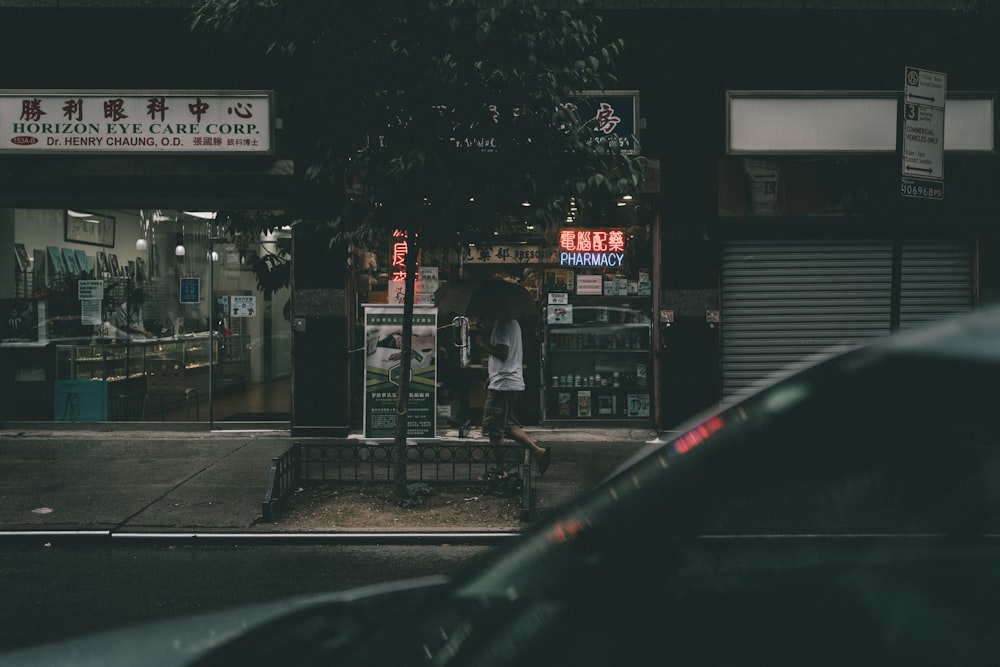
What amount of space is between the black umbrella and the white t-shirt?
1.56 feet

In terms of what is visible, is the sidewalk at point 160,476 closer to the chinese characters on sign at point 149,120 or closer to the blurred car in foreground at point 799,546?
the chinese characters on sign at point 149,120

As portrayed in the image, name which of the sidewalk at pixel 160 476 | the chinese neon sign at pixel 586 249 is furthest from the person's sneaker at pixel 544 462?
the chinese neon sign at pixel 586 249

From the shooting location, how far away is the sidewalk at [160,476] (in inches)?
295

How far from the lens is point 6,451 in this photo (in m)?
10.6

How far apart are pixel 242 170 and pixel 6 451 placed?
4.76 m

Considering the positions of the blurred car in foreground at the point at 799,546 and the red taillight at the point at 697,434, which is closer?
the blurred car in foreground at the point at 799,546

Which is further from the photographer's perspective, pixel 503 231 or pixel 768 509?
pixel 503 231

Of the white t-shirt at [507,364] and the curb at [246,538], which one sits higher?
the white t-shirt at [507,364]

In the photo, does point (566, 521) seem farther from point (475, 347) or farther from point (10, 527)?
point (475, 347)

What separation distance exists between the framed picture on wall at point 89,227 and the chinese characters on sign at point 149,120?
107cm

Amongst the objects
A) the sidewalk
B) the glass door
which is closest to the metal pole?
the glass door

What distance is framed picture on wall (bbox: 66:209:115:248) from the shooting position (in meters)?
11.8

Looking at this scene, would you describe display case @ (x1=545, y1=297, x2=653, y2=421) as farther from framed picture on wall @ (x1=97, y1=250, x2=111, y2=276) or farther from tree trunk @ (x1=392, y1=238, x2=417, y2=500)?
framed picture on wall @ (x1=97, y1=250, x2=111, y2=276)

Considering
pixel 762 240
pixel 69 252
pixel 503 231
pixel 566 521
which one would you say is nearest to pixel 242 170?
pixel 69 252
